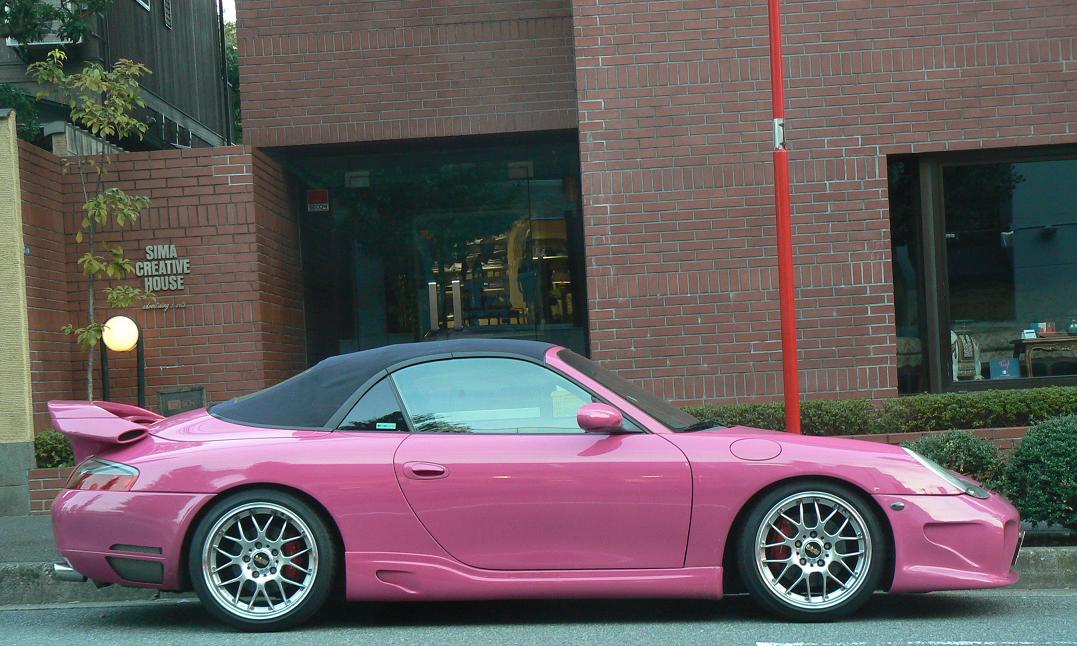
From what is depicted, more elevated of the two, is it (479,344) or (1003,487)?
(479,344)

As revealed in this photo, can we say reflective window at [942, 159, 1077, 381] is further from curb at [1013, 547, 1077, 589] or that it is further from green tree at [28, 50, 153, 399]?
green tree at [28, 50, 153, 399]

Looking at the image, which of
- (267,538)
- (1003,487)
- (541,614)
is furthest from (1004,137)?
(267,538)

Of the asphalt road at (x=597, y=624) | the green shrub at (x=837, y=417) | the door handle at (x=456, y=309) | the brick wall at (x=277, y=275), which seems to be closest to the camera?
the asphalt road at (x=597, y=624)

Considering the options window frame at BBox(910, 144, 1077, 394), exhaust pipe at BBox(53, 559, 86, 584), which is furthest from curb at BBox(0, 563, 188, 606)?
window frame at BBox(910, 144, 1077, 394)

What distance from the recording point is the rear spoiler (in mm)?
5777

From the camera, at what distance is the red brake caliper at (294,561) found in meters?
5.50

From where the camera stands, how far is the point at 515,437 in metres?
5.60

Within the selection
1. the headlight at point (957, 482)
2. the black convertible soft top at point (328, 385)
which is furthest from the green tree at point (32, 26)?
the headlight at point (957, 482)

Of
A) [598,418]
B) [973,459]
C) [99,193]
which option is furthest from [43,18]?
[973,459]

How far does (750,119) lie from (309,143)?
4.49 metres

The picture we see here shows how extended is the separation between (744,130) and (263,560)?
6466mm

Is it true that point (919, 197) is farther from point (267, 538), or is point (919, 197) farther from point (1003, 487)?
point (267, 538)

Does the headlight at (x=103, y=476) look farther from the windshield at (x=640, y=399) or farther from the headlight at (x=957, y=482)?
the headlight at (x=957, y=482)

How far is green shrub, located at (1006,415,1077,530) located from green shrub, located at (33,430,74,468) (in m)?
7.16
